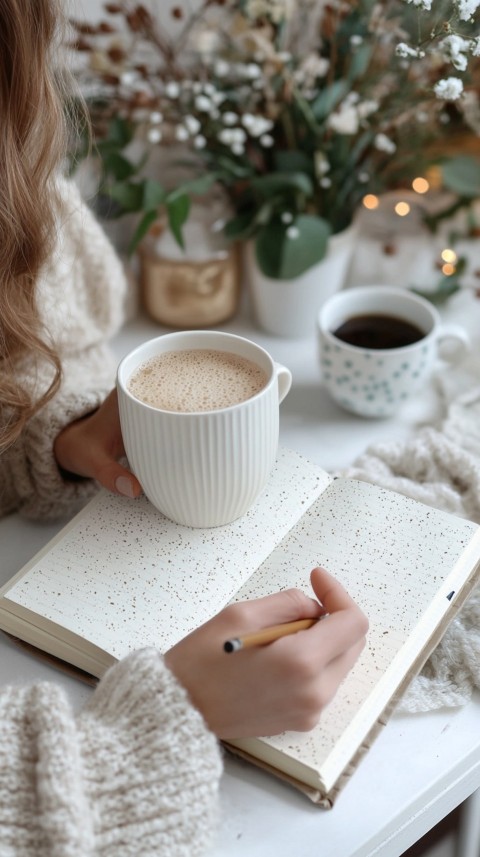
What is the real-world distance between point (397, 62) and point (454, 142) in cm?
20

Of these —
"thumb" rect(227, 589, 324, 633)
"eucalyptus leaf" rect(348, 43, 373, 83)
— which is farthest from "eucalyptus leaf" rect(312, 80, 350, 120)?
"thumb" rect(227, 589, 324, 633)

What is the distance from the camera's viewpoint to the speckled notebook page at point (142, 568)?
0.52 meters

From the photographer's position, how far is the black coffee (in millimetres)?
769

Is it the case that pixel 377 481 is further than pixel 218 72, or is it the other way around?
pixel 218 72

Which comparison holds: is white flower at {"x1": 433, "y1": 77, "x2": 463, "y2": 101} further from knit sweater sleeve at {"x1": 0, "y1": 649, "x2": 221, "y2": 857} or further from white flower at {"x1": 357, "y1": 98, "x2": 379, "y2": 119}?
knit sweater sleeve at {"x1": 0, "y1": 649, "x2": 221, "y2": 857}

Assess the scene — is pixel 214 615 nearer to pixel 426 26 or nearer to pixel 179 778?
pixel 179 778

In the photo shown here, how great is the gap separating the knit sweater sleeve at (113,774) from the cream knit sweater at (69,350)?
0.22 m

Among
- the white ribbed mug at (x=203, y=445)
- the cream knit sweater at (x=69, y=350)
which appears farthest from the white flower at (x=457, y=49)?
the cream knit sweater at (x=69, y=350)

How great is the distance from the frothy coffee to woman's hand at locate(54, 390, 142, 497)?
0.08 m

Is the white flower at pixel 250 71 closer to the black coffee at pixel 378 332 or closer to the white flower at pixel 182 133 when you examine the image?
the white flower at pixel 182 133

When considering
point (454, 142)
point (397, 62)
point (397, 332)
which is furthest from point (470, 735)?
point (454, 142)

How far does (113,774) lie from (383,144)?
63 cm

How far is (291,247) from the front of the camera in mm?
825

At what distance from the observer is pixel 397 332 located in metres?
0.78
